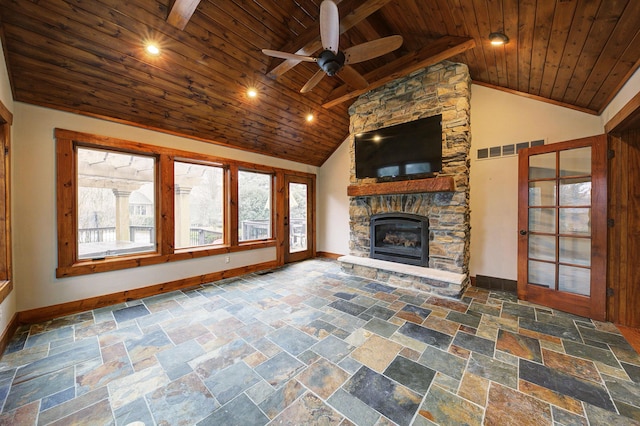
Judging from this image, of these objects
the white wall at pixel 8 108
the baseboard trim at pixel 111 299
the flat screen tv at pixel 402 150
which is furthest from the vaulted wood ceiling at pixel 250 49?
the baseboard trim at pixel 111 299

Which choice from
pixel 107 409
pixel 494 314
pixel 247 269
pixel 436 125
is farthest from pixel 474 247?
pixel 107 409

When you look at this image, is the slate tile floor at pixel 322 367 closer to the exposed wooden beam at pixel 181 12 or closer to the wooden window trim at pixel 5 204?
the wooden window trim at pixel 5 204

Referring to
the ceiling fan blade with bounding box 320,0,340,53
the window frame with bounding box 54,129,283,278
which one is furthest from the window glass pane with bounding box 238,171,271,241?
the ceiling fan blade with bounding box 320,0,340,53

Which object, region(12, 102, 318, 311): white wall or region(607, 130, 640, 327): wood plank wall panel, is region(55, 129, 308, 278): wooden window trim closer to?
region(12, 102, 318, 311): white wall

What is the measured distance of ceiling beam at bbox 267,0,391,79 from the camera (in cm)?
222

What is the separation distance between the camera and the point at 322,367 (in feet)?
6.25

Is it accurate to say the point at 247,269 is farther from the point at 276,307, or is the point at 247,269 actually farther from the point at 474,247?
the point at 474,247

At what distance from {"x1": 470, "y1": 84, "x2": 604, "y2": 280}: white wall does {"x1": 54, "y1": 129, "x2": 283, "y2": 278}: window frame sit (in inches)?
153

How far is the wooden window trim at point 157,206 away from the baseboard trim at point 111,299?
366 millimetres

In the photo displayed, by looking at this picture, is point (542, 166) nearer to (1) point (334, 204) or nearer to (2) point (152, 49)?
(1) point (334, 204)

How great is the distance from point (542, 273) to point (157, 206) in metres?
5.68

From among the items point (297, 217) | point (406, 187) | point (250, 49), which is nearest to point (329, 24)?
point (250, 49)

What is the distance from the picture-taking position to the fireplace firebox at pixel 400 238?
151 inches

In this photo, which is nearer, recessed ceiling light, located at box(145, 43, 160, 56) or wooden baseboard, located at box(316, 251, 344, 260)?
recessed ceiling light, located at box(145, 43, 160, 56)
